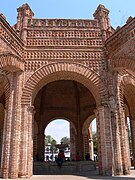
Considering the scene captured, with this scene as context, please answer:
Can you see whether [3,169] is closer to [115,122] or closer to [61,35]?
[115,122]

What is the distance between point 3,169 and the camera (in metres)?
8.20

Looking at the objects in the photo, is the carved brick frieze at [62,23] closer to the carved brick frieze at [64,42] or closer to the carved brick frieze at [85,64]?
the carved brick frieze at [64,42]

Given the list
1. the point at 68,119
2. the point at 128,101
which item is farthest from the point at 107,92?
the point at 68,119

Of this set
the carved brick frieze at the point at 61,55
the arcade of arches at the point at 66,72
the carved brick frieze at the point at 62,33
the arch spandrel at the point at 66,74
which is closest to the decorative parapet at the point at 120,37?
the arcade of arches at the point at 66,72

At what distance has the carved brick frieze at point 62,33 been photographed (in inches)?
420

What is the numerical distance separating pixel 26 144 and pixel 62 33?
18.3 feet

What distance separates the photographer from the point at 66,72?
991 centimetres

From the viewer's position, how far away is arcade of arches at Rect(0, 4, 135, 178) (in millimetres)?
8594

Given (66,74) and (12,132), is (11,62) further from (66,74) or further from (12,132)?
(12,132)

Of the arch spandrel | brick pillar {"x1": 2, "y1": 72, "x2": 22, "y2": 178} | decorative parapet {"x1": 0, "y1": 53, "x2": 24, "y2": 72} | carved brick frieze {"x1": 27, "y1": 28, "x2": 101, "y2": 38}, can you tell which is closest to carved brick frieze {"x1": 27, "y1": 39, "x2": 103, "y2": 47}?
carved brick frieze {"x1": 27, "y1": 28, "x2": 101, "y2": 38}

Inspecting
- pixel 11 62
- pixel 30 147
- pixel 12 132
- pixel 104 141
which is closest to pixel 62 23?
pixel 11 62

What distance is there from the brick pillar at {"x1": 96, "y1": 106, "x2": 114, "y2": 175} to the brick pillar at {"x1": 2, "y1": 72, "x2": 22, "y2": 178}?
341 cm

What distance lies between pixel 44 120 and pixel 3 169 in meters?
8.22

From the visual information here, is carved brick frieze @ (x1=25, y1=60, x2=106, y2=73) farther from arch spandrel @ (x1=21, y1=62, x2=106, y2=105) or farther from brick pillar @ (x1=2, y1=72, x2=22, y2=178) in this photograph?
brick pillar @ (x1=2, y1=72, x2=22, y2=178)
